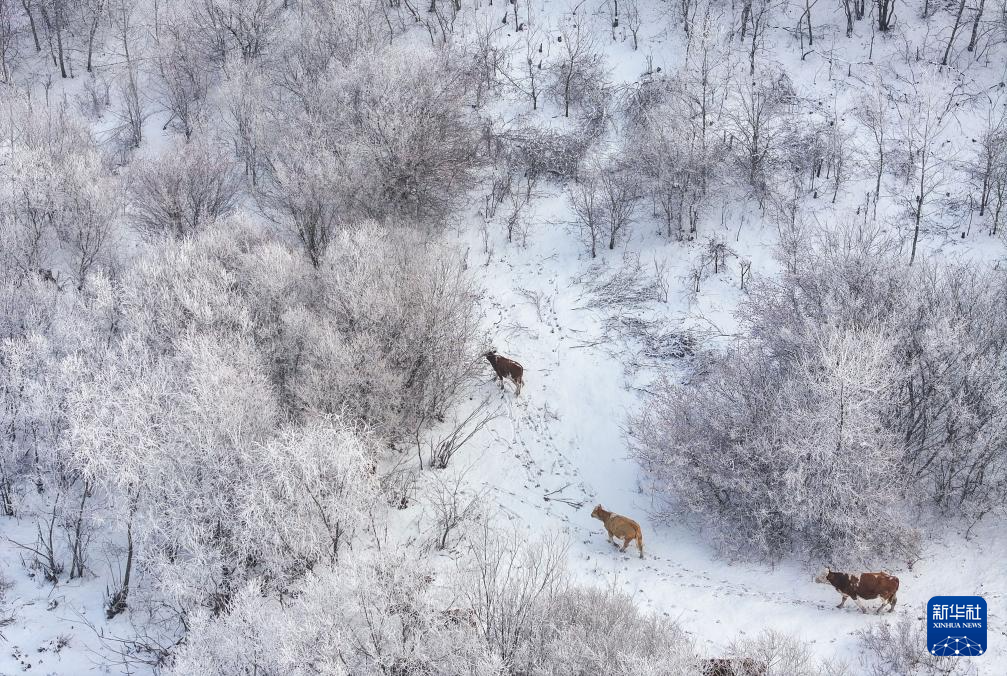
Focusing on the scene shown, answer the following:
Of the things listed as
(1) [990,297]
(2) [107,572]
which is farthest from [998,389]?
(2) [107,572]

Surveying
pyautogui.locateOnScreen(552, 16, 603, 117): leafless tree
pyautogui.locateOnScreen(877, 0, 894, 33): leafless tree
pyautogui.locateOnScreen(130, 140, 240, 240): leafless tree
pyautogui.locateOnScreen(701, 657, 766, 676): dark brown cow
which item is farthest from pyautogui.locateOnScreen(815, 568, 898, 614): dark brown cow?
pyautogui.locateOnScreen(877, 0, 894, 33): leafless tree

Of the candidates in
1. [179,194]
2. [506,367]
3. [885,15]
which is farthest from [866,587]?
[885,15]

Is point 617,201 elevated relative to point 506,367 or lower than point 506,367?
elevated

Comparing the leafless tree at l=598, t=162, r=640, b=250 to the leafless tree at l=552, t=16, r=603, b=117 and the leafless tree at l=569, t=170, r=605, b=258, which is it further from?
the leafless tree at l=552, t=16, r=603, b=117

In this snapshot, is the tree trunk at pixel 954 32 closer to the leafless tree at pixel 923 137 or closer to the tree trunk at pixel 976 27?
the tree trunk at pixel 976 27

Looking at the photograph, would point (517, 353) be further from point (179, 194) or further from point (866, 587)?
point (179, 194)

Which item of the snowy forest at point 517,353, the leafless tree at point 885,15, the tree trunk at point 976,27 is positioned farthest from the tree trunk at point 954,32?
the leafless tree at point 885,15
